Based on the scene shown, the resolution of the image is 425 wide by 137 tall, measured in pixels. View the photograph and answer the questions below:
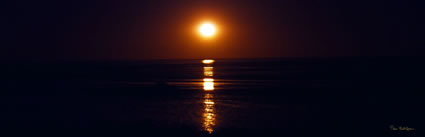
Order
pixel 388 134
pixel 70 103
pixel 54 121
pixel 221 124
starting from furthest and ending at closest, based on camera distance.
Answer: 1. pixel 70 103
2. pixel 54 121
3. pixel 221 124
4. pixel 388 134

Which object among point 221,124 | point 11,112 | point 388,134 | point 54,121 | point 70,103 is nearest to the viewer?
point 388,134

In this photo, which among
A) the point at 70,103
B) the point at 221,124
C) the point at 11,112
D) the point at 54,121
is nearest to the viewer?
the point at 221,124

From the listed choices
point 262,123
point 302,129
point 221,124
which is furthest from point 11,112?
point 302,129

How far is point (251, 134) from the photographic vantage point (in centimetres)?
1666

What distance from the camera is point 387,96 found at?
2866 cm

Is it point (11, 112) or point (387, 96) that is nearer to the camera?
point (11, 112)

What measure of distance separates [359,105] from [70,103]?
1948 centimetres

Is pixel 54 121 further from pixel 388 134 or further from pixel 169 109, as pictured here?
pixel 388 134

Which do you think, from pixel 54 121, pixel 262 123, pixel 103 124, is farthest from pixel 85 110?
pixel 262 123

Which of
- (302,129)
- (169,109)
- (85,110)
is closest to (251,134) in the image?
(302,129)

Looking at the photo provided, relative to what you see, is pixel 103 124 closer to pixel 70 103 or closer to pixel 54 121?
pixel 54 121

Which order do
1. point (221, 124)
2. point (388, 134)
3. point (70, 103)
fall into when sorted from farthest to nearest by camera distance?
point (70, 103)
point (221, 124)
point (388, 134)

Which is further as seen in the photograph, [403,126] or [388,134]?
[403,126]

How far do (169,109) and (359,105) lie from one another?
1151 centimetres
